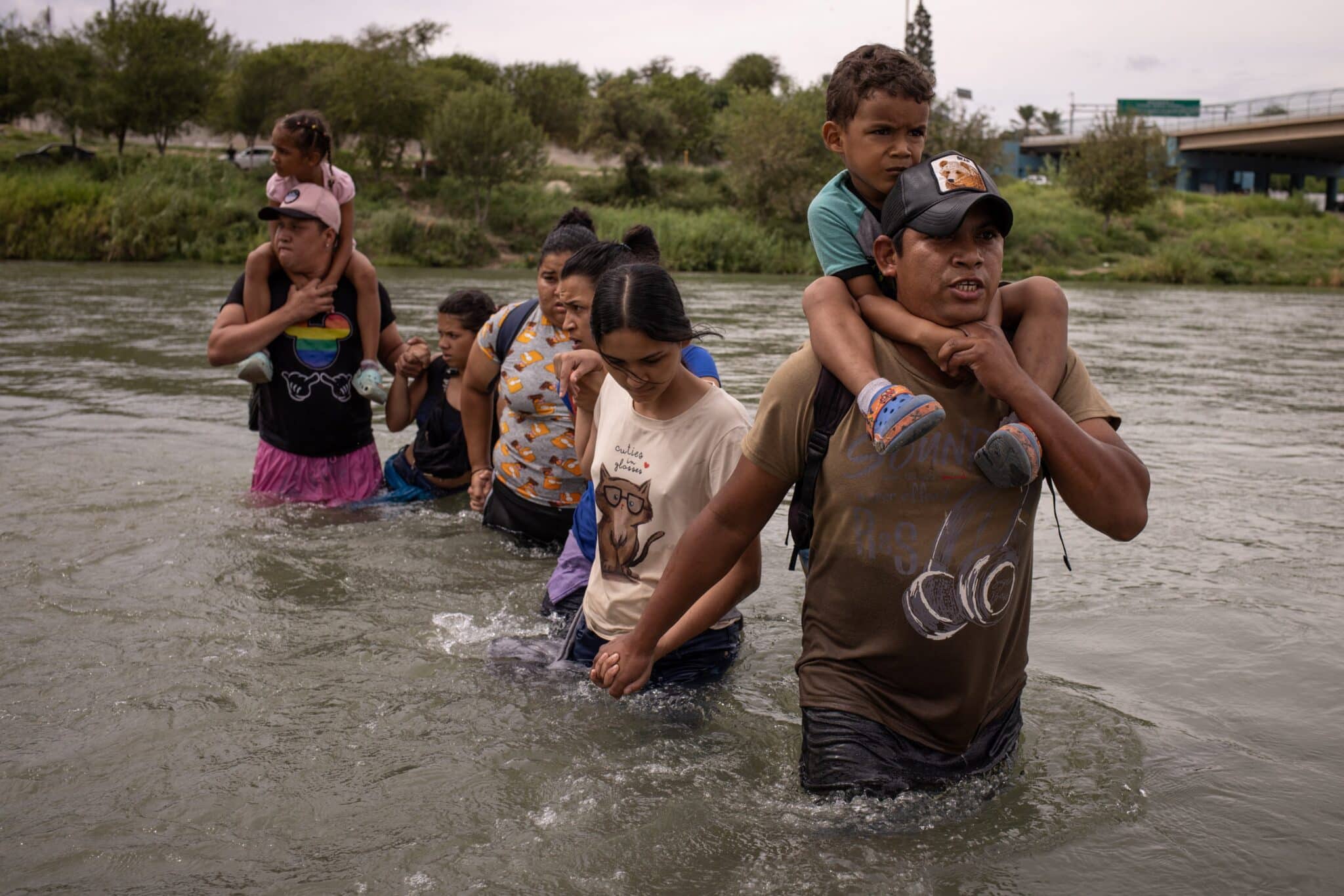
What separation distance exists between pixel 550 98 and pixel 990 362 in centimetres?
7561

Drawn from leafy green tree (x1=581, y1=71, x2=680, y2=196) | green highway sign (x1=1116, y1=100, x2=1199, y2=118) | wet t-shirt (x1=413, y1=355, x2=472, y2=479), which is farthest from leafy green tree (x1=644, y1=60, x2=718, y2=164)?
wet t-shirt (x1=413, y1=355, x2=472, y2=479)

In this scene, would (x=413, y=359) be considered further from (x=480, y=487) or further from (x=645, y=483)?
(x=645, y=483)

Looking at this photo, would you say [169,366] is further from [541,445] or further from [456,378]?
[541,445]

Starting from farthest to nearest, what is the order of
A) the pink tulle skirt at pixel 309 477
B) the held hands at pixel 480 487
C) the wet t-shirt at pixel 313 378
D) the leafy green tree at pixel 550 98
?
1. the leafy green tree at pixel 550 98
2. the pink tulle skirt at pixel 309 477
3. the wet t-shirt at pixel 313 378
4. the held hands at pixel 480 487

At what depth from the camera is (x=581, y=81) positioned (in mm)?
78500

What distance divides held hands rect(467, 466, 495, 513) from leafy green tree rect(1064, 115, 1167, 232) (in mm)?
54799

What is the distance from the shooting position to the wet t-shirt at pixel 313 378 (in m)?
6.84

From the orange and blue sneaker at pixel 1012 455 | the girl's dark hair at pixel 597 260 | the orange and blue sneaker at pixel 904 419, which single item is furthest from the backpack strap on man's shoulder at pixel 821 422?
the girl's dark hair at pixel 597 260

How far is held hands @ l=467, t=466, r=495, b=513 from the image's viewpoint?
6.65 m

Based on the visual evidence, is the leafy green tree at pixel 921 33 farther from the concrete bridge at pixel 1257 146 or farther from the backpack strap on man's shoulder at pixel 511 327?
the backpack strap on man's shoulder at pixel 511 327

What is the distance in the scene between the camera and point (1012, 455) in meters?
2.72

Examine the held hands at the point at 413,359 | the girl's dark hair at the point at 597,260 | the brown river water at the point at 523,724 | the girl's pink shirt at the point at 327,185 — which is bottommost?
the brown river water at the point at 523,724

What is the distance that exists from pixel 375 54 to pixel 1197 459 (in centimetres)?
5387

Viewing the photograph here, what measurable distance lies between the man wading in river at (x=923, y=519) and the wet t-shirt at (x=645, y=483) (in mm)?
476
